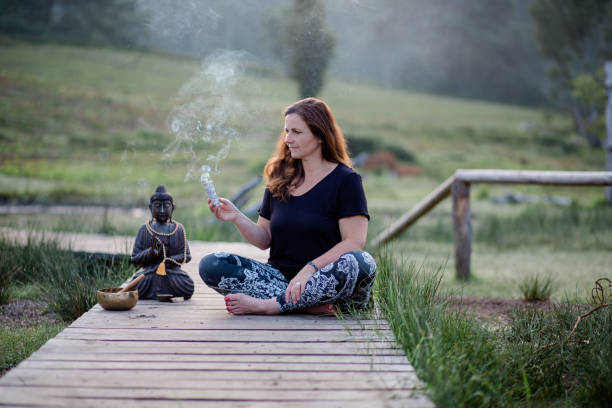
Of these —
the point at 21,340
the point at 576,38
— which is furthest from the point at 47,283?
the point at 576,38

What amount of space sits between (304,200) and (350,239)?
14.9 inches

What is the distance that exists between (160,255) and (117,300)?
42 cm

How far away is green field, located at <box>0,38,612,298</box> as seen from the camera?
9031 mm

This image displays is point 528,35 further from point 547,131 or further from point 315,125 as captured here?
point 315,125

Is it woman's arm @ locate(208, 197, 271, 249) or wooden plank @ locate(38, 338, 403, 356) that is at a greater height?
woman's arm @ locate(208, 197, 271, 249)

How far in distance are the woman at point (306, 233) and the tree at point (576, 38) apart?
17.9 m

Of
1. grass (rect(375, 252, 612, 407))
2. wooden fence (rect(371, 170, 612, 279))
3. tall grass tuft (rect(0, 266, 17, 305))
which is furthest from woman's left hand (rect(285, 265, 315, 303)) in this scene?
tall grass tuft (rect(0, 266, 17, 305))

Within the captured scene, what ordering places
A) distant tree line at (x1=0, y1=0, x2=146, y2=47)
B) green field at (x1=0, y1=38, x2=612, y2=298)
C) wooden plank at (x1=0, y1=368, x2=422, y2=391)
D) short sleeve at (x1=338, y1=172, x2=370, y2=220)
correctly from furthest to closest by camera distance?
1. distant tree line at (x1=0, y1=0, x2=146, y2=47)
2. green field at (x1=0, y1=38, x2=612, y2=298)
3. short sleeve at (x1=338, y1=172, x2=370, y2=220)
4. wooden plank at (x1=0, y1=368, x2=422, y2=391)

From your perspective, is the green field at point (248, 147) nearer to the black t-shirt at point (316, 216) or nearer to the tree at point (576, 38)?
the tree at point (576, 38)

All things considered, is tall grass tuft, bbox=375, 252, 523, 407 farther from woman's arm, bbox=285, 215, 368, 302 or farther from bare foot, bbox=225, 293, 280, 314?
bare foot, bbox=225, 293, 280, 314

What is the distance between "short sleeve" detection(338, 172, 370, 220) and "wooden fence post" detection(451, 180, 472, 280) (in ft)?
9.84

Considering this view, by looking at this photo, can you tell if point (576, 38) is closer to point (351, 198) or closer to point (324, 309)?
point (351, 198)

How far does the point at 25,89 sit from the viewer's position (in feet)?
60.2

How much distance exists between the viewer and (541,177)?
5.71m
